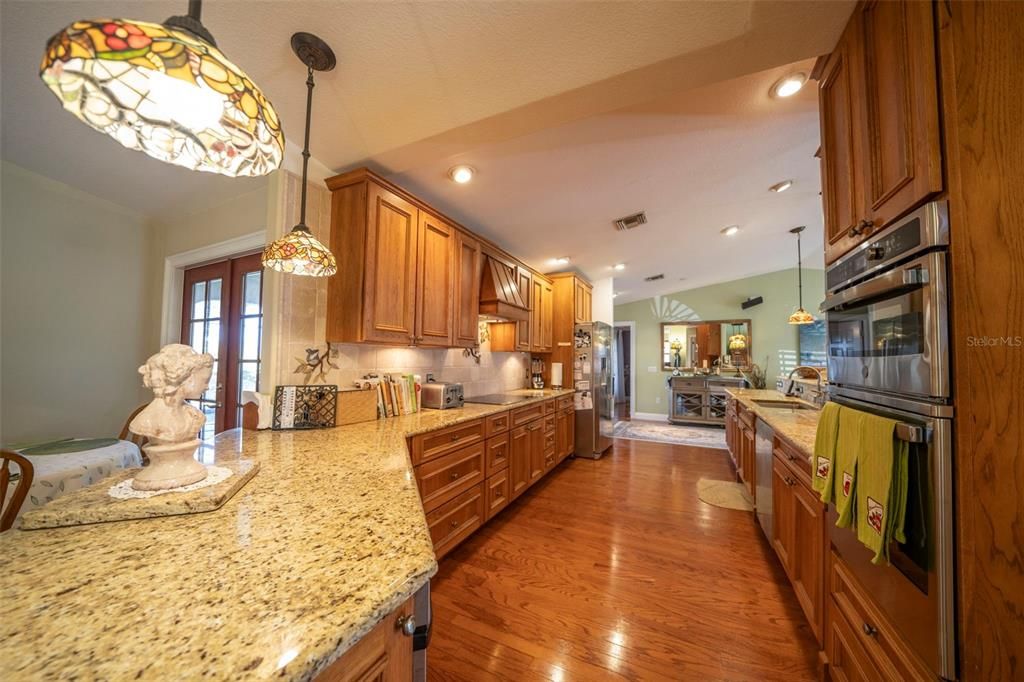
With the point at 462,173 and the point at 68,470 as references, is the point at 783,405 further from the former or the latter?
→ the point at 68,470

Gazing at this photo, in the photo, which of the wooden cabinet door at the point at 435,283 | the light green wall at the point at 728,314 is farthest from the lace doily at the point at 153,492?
the light green wall at the point at 728,314

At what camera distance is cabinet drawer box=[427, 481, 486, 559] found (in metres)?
2.03

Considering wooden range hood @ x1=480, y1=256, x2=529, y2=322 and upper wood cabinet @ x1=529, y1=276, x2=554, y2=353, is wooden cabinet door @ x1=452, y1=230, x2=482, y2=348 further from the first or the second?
upper wood cabinet @ x1=529, y1=276, x2=554, y2=353

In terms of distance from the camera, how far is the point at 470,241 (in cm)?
296

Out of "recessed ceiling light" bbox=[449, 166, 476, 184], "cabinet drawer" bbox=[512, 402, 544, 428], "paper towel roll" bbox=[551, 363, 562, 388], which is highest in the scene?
"recessed ceiling light" bbox=[449, 166, 476, 184]

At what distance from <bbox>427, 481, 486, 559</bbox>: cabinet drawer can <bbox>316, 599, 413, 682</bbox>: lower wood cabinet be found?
1311 mm

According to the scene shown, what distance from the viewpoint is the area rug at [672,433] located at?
536 cm

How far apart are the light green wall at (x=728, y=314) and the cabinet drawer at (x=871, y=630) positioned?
621 cm

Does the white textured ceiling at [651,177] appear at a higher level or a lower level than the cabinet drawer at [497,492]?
higher

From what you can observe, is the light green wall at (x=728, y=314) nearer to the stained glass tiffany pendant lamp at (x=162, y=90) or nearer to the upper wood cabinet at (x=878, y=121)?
the upper wood cabinet at (x=878, y=121)

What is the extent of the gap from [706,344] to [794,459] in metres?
5.91

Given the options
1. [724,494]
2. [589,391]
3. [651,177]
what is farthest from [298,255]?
[724,494]

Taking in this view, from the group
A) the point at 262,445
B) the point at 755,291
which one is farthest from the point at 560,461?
the point at 755,291

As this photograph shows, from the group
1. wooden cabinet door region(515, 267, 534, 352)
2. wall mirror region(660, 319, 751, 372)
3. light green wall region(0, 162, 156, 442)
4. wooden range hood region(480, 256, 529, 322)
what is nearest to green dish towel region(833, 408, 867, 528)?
wooden range hood region(480, 256, 529, 322)
